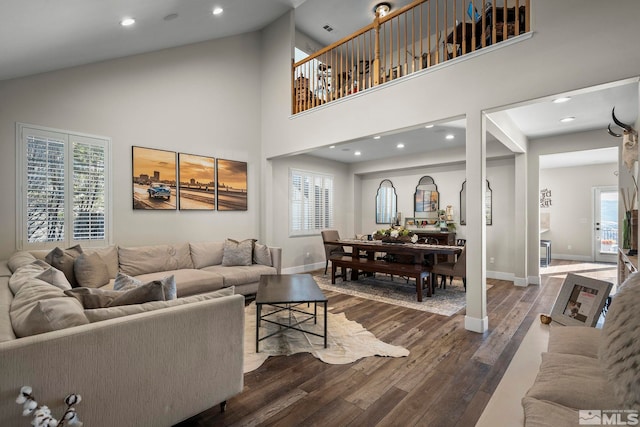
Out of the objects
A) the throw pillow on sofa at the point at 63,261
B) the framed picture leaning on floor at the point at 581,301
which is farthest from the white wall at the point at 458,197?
the throw pillow on sofa at the point at 63,261

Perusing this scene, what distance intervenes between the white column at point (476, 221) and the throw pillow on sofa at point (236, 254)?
3.13m

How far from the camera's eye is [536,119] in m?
4.26

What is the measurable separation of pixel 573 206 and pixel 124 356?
34.4 feet

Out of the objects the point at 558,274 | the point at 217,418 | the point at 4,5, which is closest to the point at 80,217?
Answer: the point at 4,5

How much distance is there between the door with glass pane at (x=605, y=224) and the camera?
757cm

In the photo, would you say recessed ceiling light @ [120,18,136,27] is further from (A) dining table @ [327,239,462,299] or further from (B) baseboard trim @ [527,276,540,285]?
(B) baseboard trim @ [527,276,540,285]

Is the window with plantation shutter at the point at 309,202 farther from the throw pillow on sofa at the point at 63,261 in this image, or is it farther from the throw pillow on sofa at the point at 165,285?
the throw pillow on sofa at the point at 165,285

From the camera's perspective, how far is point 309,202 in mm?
6926

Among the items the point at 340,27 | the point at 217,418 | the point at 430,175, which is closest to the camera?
the point at 217,418

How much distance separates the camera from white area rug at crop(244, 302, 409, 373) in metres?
2.62

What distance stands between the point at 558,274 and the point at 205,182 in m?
7.41

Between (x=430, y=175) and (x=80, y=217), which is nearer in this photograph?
(x=80, y=217)

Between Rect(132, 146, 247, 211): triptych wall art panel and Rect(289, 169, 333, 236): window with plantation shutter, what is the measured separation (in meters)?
1.31

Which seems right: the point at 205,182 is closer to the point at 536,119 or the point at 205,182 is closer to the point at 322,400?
the point at 322,400
